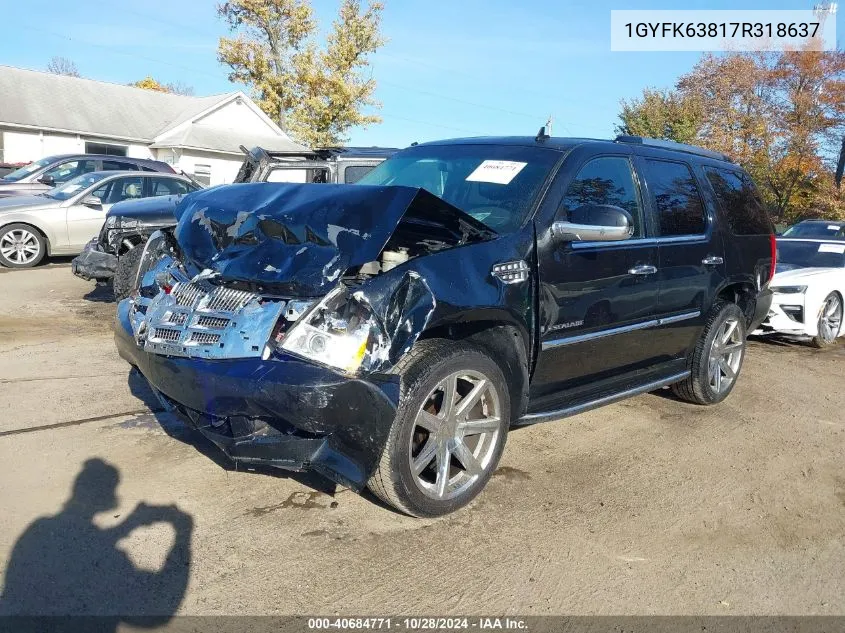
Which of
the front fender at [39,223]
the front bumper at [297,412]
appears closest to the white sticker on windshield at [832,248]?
the front bumper at [297,412]

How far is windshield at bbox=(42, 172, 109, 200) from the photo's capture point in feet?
38.4

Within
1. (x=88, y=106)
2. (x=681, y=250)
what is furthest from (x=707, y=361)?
(x=88, y=106)

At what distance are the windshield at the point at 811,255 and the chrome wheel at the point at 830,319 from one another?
536 mm

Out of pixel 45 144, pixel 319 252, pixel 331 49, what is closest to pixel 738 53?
pixel 331 49

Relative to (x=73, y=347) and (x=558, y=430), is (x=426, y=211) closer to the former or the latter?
(x=558, y=430)

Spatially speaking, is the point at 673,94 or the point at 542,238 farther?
the point at 673,94

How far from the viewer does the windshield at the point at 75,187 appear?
11.7 meters

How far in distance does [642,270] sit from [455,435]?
1741mm

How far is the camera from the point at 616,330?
4.49m

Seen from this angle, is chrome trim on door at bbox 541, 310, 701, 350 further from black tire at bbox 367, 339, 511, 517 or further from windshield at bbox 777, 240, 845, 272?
windshield at bbox 777, 240, 845, 272

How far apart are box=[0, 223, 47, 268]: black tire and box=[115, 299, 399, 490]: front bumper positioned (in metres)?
9.28

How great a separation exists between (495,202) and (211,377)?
75.2 inches

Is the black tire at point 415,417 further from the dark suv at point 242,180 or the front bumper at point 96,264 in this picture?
the front bumper at point 96,264

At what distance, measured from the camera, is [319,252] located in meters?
3.42
